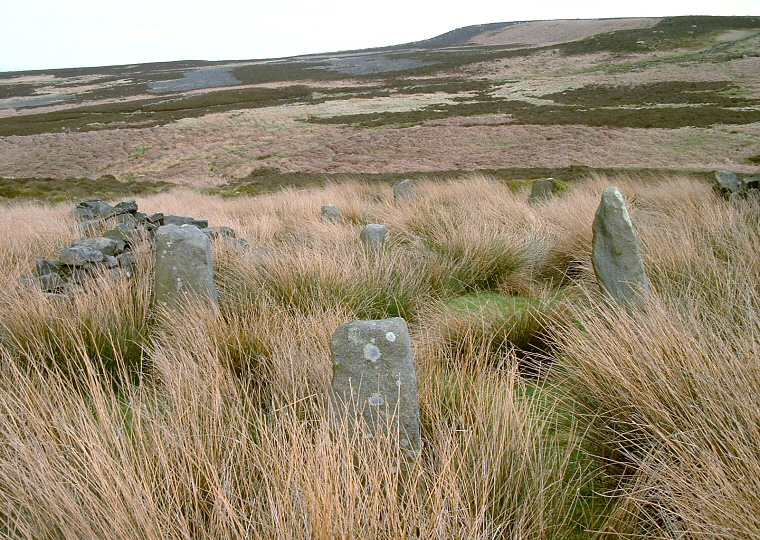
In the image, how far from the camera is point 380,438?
2.40m

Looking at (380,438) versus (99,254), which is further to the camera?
(99,254)

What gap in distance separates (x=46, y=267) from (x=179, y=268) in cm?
196

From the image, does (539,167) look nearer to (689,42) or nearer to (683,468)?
(683,468)

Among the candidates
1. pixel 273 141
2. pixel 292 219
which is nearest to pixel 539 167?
pixel 292 219

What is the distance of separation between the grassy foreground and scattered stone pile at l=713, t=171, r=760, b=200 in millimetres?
3651

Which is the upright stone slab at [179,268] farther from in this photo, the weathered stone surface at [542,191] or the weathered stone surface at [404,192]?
the weathered stone surface at [542,191]

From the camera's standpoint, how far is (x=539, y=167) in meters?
19.9

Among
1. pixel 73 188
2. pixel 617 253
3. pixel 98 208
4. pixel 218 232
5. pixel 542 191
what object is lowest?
pixel 73 188

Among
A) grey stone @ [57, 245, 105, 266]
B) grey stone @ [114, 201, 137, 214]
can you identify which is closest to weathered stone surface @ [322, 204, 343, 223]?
grey stone @ [114, 201, 137, 214]

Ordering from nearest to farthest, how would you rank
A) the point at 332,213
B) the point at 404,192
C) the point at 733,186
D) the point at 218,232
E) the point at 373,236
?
the point at 373,236 < the point at 218,232 < the point at 733,186 < the point at 332,213 < the point at 404,192

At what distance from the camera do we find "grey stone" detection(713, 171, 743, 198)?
909 centimetres

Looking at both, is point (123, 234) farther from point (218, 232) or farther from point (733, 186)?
point (733, 186)

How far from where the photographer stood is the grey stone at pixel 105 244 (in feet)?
20.4

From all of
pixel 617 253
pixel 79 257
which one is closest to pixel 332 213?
pixel 79 257
